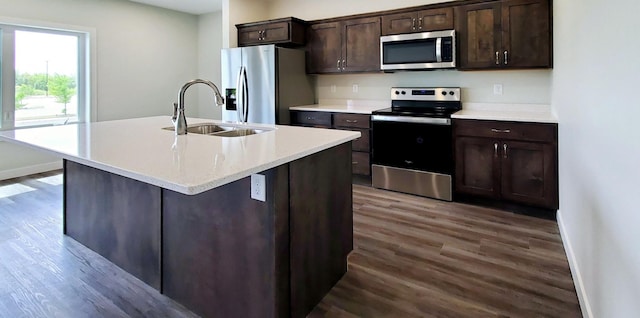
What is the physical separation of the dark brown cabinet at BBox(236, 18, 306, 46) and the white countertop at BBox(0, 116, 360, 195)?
2506mm

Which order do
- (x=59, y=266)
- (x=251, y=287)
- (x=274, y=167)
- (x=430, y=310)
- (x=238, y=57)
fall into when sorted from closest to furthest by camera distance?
(x=274, y=167) → (x=251, y=287) → (x=430, y=310) → (x=59, y=266) → (x=238, y=57)

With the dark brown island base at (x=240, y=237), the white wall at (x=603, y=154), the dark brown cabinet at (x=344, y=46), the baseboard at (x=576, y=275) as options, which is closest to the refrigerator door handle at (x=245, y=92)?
the dark brown cabinet at (x=344, y=46)

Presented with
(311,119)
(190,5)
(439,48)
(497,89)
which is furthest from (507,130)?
(190,5)

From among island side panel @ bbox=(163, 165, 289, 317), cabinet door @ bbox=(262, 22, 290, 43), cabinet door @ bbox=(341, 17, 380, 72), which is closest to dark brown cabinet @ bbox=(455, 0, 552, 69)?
cabinet door @ bbox=(341, 17, 380, 72)

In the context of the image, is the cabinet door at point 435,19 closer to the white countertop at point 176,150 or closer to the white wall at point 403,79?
the white wall at point 403,79

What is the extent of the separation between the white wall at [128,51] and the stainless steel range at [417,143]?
3.86 metres

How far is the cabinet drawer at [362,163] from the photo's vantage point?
4262mm

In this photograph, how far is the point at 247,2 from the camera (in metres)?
5.26

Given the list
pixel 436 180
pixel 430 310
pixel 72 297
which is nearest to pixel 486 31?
pixel 436 180

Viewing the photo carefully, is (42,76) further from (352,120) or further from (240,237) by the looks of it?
(240,237)

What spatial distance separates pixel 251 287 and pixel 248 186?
462mm

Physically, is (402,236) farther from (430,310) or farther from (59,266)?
(59,266)

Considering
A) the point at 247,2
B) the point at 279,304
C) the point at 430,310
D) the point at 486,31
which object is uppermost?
the point at 247,2

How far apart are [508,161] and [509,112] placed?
2.14 ft
